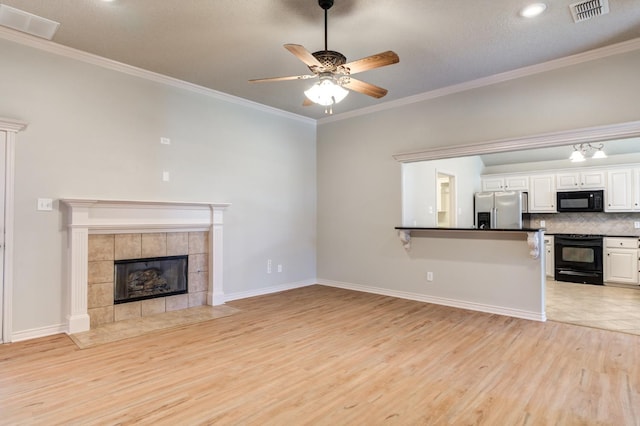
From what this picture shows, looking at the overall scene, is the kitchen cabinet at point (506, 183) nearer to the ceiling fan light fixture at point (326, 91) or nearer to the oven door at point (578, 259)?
the oven door at point (578, 259)

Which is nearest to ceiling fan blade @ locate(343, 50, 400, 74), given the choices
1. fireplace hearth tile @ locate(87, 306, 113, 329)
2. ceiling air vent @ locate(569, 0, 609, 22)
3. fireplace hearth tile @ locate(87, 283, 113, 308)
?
ceiling air vent @ locate(569, 0, 609, 22)

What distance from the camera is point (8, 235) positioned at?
10.9 ft

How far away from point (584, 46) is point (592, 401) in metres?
3.27

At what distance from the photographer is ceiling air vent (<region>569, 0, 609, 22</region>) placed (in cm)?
280

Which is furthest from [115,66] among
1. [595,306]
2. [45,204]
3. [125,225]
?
[595,306]

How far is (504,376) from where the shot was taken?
2.68 m

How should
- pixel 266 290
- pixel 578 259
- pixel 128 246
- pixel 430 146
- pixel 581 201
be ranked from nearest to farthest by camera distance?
pixel 128 246
pixel 430 146
pixel 266 290
pixel 578 259
pixel 581 201

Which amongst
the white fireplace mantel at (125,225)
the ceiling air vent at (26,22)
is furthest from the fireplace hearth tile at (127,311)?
the ceiling air vent at (26,22)

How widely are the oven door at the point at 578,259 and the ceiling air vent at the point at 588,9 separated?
483 cm

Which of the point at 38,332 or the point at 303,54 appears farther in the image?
the point at 38,332

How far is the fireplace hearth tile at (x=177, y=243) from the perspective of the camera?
4414 millimetres

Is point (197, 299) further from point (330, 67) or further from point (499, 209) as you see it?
point (499, 209)

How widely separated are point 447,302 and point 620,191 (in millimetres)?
4291

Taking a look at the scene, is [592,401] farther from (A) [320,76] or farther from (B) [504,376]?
(A) [320,76]
